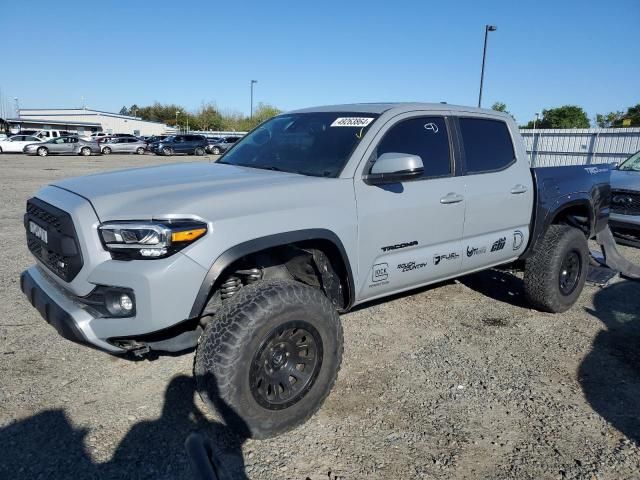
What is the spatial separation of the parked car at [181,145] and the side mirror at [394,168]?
1397 inches

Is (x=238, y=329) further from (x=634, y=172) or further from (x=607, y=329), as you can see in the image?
(x=634, y=172)

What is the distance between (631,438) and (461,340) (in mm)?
1490

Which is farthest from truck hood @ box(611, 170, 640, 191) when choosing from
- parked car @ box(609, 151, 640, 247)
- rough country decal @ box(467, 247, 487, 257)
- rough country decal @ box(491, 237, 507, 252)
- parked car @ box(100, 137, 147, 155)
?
parked car @ box(100, 137, 147, 155)

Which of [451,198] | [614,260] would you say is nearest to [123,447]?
[451,198]

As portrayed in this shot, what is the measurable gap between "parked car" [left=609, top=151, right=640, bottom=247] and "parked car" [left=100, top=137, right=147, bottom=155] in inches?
1385

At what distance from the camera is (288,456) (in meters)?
2.63

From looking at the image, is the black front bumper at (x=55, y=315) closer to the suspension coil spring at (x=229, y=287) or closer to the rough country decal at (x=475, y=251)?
the suspension coil spring at (x=229, y=287)

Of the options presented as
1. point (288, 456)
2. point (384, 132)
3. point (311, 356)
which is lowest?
point (288, 456)

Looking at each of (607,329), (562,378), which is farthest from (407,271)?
(607,329)

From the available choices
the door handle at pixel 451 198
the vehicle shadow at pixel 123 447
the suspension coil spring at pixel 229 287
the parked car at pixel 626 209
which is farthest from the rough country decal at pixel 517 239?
the parked car at pixel 626 209

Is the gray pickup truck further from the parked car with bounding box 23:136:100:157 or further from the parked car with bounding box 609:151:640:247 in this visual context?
the parked car with bounding box 23:136:100:157

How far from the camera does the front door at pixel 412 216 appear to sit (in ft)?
10.6

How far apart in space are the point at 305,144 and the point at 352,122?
39 centimetres

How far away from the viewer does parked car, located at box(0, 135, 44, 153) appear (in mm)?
32062
